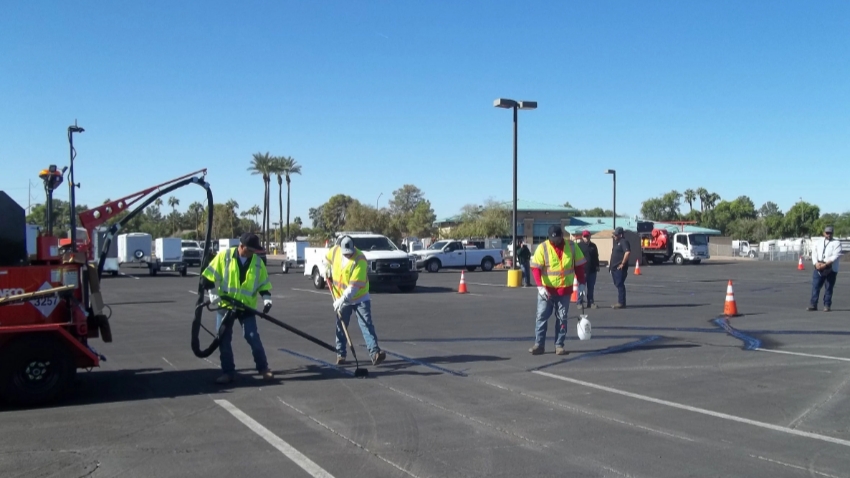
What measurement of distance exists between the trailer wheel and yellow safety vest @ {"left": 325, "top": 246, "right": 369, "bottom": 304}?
3379mm

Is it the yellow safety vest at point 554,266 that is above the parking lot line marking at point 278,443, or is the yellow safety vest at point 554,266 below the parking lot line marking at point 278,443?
above

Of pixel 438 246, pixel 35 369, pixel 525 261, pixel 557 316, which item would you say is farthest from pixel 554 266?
pixel 438 246

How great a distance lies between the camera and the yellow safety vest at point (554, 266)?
34.1ft

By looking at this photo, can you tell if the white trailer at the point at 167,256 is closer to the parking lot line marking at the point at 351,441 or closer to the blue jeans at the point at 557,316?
the blue jeans at the point at 557,316

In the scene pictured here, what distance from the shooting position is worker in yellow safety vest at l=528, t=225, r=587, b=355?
34.1 feet

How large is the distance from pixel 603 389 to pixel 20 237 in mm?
6292

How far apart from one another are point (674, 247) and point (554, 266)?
1799 inches

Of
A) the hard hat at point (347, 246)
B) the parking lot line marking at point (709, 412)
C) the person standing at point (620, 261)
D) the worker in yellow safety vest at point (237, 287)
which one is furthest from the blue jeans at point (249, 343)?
the person standing at point (620, 261)

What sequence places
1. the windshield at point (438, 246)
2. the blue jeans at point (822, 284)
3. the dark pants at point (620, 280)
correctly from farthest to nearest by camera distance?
the windshield at point (438, 246) → the dark pants at point (620, 280) → the blue jeans at point (822, 284)

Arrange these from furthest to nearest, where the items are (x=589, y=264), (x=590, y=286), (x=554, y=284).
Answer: (x=589, y=264), (x=590, y=286), (x=554, y=284)

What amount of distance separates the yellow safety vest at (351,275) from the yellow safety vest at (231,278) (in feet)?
4.03

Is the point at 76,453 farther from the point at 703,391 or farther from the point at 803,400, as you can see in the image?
the point at 803,400

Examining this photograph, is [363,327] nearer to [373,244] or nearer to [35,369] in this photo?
[35,369]

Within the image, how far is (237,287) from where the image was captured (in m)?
8.76
